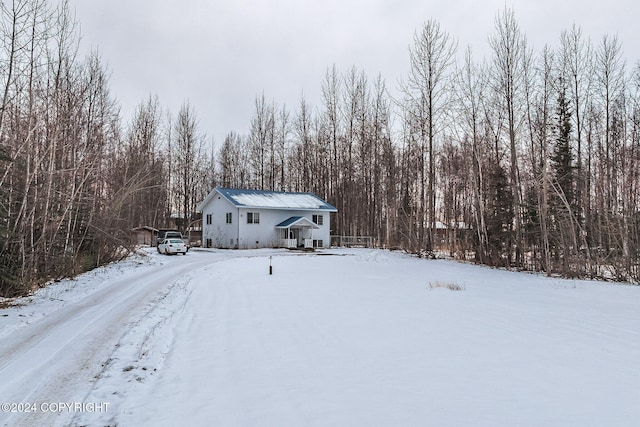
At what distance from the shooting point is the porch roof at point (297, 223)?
36.7 meters

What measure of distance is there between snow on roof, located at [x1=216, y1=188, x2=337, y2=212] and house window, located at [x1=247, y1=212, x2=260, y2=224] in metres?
0.91

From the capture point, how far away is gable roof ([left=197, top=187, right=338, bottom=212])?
3659cm

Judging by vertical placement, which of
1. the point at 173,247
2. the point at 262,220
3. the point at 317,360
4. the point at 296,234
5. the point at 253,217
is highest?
the point at 253,217

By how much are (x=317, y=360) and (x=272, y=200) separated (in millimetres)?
33964

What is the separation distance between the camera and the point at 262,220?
122ft

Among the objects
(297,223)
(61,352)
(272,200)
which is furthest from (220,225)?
(61,352)

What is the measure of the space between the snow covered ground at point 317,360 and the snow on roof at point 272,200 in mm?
25490

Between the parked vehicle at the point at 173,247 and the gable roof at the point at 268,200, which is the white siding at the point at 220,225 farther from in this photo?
the parked vehicle at the point at 173,247

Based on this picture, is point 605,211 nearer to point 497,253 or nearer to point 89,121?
point 497,253

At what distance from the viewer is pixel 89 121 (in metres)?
19.3

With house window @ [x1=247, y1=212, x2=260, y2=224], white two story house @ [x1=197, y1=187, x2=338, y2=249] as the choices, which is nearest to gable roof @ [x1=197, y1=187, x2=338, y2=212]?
white two story house @ [x1=197, y1=187, x2=338, y2=249]

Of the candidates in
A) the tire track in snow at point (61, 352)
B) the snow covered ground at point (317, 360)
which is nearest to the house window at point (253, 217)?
the snow covered ground at point (317, 360)

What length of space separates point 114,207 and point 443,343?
1660 cm

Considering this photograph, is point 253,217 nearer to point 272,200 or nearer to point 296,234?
point 272,200
